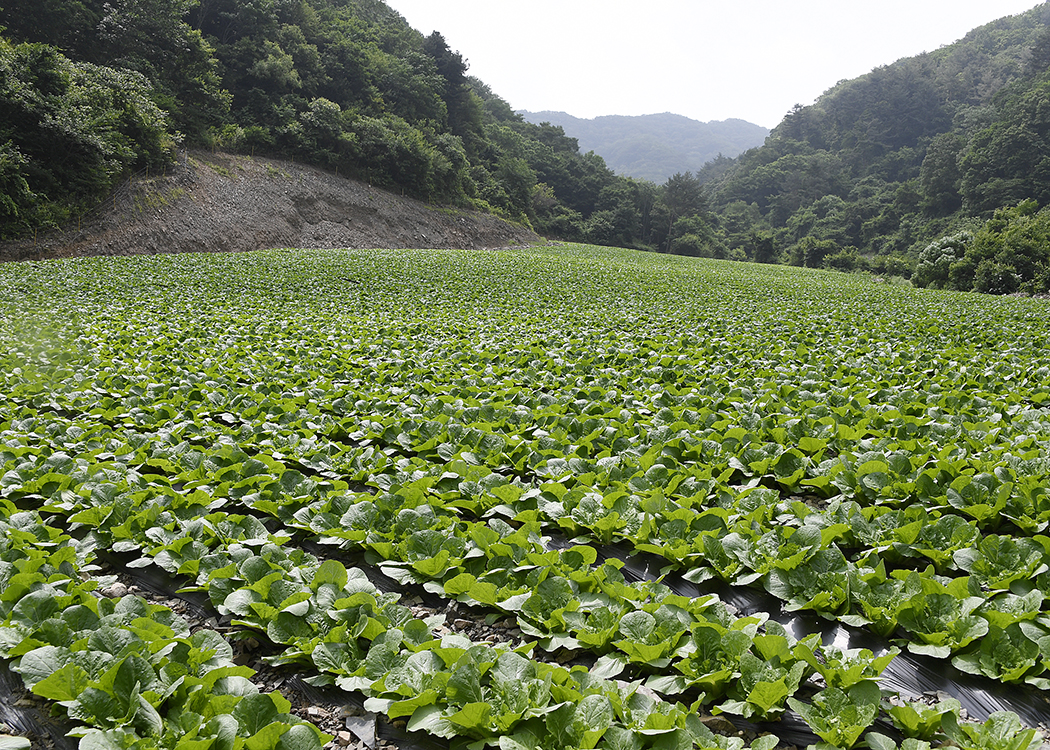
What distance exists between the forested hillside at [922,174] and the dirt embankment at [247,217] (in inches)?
1199

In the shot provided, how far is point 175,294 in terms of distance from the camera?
12750 millimetres

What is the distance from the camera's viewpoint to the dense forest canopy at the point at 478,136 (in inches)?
831

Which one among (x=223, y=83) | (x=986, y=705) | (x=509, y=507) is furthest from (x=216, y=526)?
(x=223, y=83)

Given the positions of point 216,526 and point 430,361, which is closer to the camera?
point 216,526

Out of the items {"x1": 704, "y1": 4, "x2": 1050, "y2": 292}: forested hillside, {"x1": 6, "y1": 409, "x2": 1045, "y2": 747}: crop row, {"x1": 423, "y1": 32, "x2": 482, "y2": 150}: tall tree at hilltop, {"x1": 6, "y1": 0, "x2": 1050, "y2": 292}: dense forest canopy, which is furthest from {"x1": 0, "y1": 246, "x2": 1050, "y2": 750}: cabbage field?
{"x1": 423, "y1": 32, "x2": 482, "y2": 150}: tall tree at hilltop

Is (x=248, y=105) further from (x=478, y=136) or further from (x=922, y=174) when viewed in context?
(x=922, y=174)

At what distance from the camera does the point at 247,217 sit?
1081 inches

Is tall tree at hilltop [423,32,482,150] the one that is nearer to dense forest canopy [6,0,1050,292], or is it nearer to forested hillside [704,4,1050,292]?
dense forest canopy [6,0,1050,292]

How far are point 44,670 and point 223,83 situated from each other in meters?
42.6

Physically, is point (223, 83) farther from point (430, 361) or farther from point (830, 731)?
point (830, 731)

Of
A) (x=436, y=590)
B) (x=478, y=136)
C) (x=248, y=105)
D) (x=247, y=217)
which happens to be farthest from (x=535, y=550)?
(x=478, y=136)

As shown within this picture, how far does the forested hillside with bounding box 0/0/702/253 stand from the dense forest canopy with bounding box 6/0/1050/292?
100 millimetres

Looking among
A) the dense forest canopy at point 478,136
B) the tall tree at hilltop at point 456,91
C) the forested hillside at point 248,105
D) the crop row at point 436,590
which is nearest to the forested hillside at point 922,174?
the dense forest canopy at point 478,136

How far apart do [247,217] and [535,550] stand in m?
30.1
